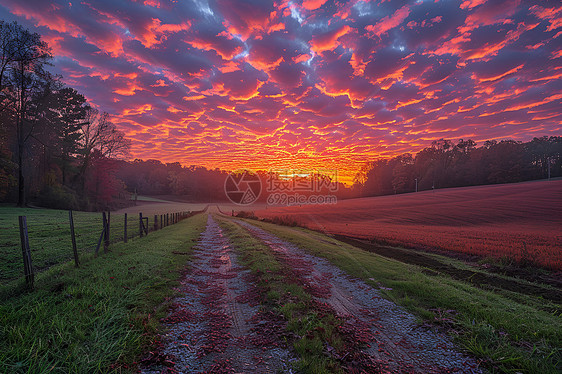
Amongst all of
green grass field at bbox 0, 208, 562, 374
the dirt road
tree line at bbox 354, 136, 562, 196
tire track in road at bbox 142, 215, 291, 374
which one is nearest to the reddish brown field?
green grass field at bbox 0, 208, 562, 374

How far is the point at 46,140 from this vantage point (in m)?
40.4

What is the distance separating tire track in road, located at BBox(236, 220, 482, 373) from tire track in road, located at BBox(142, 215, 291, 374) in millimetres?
2151

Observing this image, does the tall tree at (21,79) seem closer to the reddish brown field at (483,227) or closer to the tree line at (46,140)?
the tree line at (46,140)

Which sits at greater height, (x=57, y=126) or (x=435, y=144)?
(x=435, y=144)

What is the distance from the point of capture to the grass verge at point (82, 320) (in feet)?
11.4

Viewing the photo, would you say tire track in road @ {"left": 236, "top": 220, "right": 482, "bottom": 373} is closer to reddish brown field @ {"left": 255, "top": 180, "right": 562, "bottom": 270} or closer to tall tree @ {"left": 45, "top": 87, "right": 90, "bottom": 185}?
reddish brown field @ {"left": 255, "top": 180, "right": 562, "bottom": 270}

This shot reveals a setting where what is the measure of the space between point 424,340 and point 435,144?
157857 mm

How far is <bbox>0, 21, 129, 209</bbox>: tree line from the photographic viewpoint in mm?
31516

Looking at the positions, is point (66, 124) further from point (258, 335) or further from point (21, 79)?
point (258, 335)

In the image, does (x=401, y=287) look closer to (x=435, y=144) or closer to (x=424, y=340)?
(x=424, y=340)

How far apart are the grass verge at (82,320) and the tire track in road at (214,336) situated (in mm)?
439

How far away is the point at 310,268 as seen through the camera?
10828mm

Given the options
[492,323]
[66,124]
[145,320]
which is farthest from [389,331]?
[66,124]

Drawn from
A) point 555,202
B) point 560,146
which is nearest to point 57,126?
point 555,202
